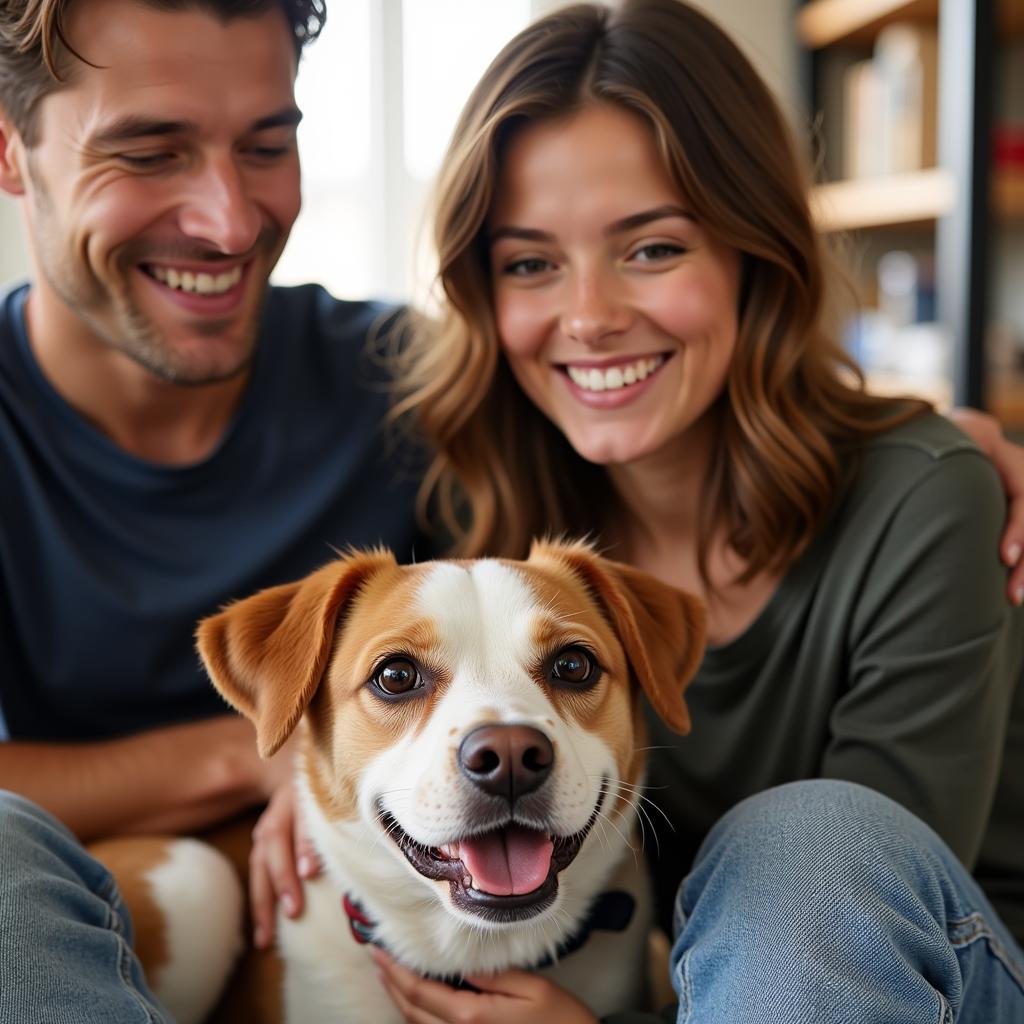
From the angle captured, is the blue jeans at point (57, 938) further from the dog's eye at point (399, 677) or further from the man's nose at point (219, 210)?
the man's nose at point (219, 210)

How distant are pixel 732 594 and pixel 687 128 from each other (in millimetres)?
682

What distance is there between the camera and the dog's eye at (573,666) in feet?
4.33

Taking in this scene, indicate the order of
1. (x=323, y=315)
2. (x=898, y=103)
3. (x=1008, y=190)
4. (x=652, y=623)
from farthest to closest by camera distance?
(x=898, y=103) → (x=1008, y=190) → (x=323, y=315) → (x=652, y=623)

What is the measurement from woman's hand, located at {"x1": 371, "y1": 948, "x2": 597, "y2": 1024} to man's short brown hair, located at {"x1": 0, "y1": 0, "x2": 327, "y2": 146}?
1.30m

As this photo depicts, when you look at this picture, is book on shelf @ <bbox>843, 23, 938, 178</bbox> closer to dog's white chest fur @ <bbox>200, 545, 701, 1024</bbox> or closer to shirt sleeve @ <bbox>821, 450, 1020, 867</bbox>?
shirt sleeve @ <bbox>821, 450, 1020, 867</bbox>

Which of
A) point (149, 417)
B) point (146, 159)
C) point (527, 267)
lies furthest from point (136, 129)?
point (527, 267)

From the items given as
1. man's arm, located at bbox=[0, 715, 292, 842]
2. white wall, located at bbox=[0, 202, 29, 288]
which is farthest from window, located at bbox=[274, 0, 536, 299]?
man's arm, located at bbox=[0, 715, 292, 842]

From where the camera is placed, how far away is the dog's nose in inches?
44.6

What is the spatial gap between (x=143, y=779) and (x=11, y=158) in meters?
0.98

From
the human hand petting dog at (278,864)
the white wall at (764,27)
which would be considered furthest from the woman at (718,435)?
the white wall at (764,27)

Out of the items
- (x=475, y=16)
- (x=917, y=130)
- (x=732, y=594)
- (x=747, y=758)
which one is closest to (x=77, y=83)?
(x=732, y=594)

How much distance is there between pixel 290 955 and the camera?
4.85 ft

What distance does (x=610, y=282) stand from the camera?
162cm

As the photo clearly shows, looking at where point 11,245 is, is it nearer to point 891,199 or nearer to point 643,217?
point 643,217
